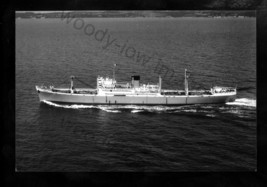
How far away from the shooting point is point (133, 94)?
1063cm

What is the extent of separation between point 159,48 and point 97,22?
1.93 meters

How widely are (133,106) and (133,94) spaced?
1.65 feet

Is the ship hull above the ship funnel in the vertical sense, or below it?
below

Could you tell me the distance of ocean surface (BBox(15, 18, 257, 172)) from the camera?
28.6 ft

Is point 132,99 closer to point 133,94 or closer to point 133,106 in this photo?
point 133,94

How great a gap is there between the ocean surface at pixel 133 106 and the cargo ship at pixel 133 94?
0.65 feet

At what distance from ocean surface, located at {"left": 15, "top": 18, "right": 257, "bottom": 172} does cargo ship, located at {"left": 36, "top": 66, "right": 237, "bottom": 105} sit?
20cm

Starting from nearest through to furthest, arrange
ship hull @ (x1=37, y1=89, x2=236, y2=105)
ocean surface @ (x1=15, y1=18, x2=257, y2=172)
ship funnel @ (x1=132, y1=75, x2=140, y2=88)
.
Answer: ocean surface @ (x1=15, y1=18, x2=257, y2=172) < ship funnel @ (x1=132, y1=75, x2=140, y2=88) < ship hull @ (x1=37, y1=89, x2=236, y2=105)

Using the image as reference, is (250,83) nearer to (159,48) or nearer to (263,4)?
(263,4)

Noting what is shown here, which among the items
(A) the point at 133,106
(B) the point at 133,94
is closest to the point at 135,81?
(B) the point at 133,94

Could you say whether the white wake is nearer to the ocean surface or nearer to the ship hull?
the ocean surface

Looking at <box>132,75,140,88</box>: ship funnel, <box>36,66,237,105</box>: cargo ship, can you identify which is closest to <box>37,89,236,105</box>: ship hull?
<box>36,66,237,105</box>: cargo ship
